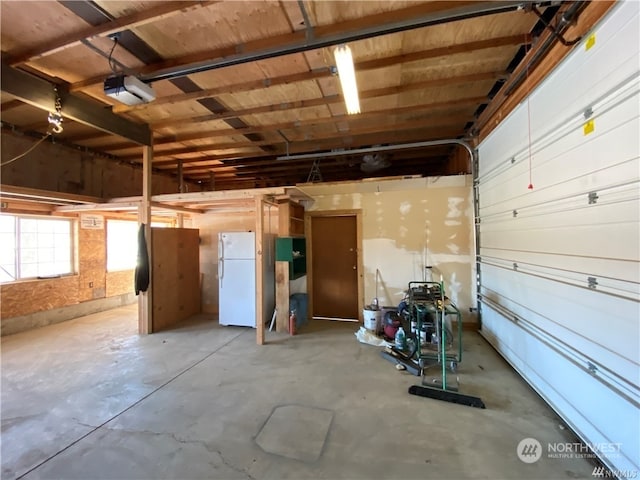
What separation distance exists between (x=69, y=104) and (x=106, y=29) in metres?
1.51

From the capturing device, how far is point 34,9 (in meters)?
2.12

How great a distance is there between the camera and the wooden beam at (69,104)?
2686mm

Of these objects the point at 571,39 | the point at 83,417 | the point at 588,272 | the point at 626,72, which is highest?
the point at 571,39

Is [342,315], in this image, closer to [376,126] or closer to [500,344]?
[500,344]

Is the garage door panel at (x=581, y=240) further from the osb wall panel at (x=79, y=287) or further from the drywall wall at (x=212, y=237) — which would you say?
the osb wall panel at (x=79, y=287)

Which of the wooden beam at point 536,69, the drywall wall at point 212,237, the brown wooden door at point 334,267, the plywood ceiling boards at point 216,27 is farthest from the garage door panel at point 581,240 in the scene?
the drywall wall at point 212,237

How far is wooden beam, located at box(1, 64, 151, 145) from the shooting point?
8.81ft

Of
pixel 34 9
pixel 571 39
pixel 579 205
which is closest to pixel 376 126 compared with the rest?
pixel 571 39

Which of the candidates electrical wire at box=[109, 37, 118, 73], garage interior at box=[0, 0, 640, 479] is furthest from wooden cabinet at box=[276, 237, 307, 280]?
electrical wire at box=[109, 37, 118, 73]

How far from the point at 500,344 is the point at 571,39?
3182 mm

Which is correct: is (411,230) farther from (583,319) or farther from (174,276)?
(174,276)

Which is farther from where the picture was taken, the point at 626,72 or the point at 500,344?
the point at 500,344

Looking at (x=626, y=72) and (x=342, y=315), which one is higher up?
(x=626, y=72)

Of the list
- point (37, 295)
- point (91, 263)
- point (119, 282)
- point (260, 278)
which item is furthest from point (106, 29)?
point (119, 282)
